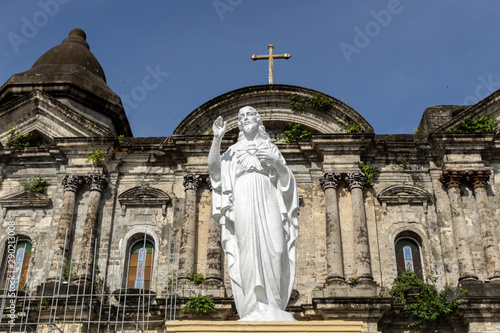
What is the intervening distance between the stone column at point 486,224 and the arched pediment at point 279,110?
3319 mm

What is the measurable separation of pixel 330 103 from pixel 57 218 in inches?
301

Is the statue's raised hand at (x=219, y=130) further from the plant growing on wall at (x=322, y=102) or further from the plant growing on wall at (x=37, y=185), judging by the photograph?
the plant growing on wall at (x=37, y=185)

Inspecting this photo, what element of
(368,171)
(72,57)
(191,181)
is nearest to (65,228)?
(191,181)

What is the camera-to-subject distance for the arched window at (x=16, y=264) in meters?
15.6

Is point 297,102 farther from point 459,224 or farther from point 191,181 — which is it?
point 459,224

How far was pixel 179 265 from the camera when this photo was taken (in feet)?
49.3

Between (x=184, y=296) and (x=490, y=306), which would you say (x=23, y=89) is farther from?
(x=490, y=306)

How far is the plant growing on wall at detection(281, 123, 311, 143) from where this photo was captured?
17.2 meters

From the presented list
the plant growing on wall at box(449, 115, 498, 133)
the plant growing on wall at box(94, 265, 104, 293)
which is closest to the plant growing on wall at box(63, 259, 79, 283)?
the plant growing on wall at box(94, 265, 104, 293)

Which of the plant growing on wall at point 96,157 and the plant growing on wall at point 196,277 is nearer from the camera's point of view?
the plant growing on wall at point 196,277

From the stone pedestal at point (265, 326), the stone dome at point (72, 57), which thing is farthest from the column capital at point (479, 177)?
the stone dome at point (72, 57)

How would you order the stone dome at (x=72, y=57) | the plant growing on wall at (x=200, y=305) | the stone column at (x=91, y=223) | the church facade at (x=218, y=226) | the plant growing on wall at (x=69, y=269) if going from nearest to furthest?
the plant growing on wall at (x=200, y=305), the church facade at (x=218, y=226), the plant growing on wall at (x=69, y=269), the stone column at (x=91, y=223), the stone dome at (x=72, y=57)

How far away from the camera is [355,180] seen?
52.2 ft

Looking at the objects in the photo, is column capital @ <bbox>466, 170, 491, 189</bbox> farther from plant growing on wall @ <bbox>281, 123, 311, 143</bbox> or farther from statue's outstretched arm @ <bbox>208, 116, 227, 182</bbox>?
statue's outstretched arm @ <bbox>208, 116, 227, 182</bbox>
